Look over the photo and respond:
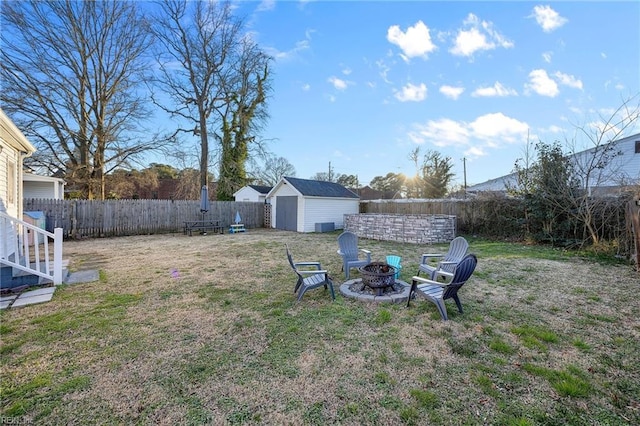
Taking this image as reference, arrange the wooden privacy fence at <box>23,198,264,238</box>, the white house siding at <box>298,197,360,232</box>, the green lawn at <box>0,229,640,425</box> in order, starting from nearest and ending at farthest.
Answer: the green lawn at <box>0,229,640,425</box>
the wooden privacy fence at <box>23,198,264,238</box>
the white house siding at <box>298,197,360,232</box>

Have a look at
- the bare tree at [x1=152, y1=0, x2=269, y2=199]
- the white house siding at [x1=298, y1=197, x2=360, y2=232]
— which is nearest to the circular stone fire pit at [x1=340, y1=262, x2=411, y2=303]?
the white house siding at [x1=298, y1=197, x2=360, y2=232]

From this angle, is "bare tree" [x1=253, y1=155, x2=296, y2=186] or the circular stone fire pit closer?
the circular stone fire pit

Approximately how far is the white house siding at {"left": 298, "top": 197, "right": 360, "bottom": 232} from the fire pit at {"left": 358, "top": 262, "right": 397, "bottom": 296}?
414 inches

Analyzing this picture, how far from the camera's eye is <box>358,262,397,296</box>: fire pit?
449 cm

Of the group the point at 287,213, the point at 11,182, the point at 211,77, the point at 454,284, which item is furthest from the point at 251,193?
the point at 454,284

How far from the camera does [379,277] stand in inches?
177

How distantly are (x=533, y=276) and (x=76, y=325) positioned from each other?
8120 mm

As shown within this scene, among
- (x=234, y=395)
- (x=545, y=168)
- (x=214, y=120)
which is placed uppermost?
(x=214, y=120)

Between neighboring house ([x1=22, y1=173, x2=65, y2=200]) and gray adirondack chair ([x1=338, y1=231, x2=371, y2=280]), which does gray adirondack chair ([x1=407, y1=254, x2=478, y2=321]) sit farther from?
neighboring house ([x1=22, y1=173, x2=65, y2=200])

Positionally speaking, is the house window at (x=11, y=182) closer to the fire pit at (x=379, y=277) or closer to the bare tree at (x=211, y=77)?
the fire pit at (x=379, y=277)

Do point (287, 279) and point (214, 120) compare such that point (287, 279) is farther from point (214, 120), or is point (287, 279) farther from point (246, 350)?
point (214, 120)

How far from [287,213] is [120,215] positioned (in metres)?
8.04

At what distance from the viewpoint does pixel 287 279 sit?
18.7ft

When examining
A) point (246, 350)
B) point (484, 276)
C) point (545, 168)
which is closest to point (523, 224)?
point (545, 168)
